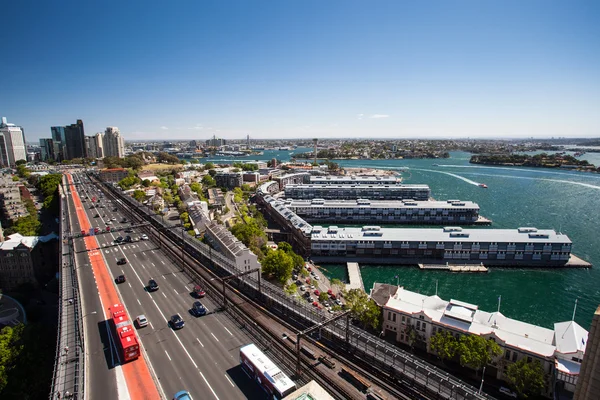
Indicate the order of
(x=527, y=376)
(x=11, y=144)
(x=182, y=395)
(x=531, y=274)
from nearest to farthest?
(x=182, y=395), (x=527, y=376), (x=531, y=274), (x=11, y=144)

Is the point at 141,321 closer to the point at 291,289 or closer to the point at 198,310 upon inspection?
the point at 198,310

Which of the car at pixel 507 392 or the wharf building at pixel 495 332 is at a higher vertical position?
the wharf building at pixel 495 332

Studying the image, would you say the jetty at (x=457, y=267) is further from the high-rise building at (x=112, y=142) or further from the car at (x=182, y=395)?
the high-rise building at (x=112, y=142)

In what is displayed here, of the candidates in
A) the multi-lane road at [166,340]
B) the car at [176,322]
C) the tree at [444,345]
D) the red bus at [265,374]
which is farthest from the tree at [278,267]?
the red bus at [265,374]

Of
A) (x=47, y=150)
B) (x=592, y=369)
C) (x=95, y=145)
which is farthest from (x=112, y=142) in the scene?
(x=592, y=369)

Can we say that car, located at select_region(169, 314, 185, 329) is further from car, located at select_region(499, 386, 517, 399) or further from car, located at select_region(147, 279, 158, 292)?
car, located at select_region(499, 386, 517, 399)

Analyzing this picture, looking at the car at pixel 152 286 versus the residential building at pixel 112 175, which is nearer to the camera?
the car at pixel 152 286

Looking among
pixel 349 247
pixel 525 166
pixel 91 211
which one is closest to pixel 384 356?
pixel 349 247
